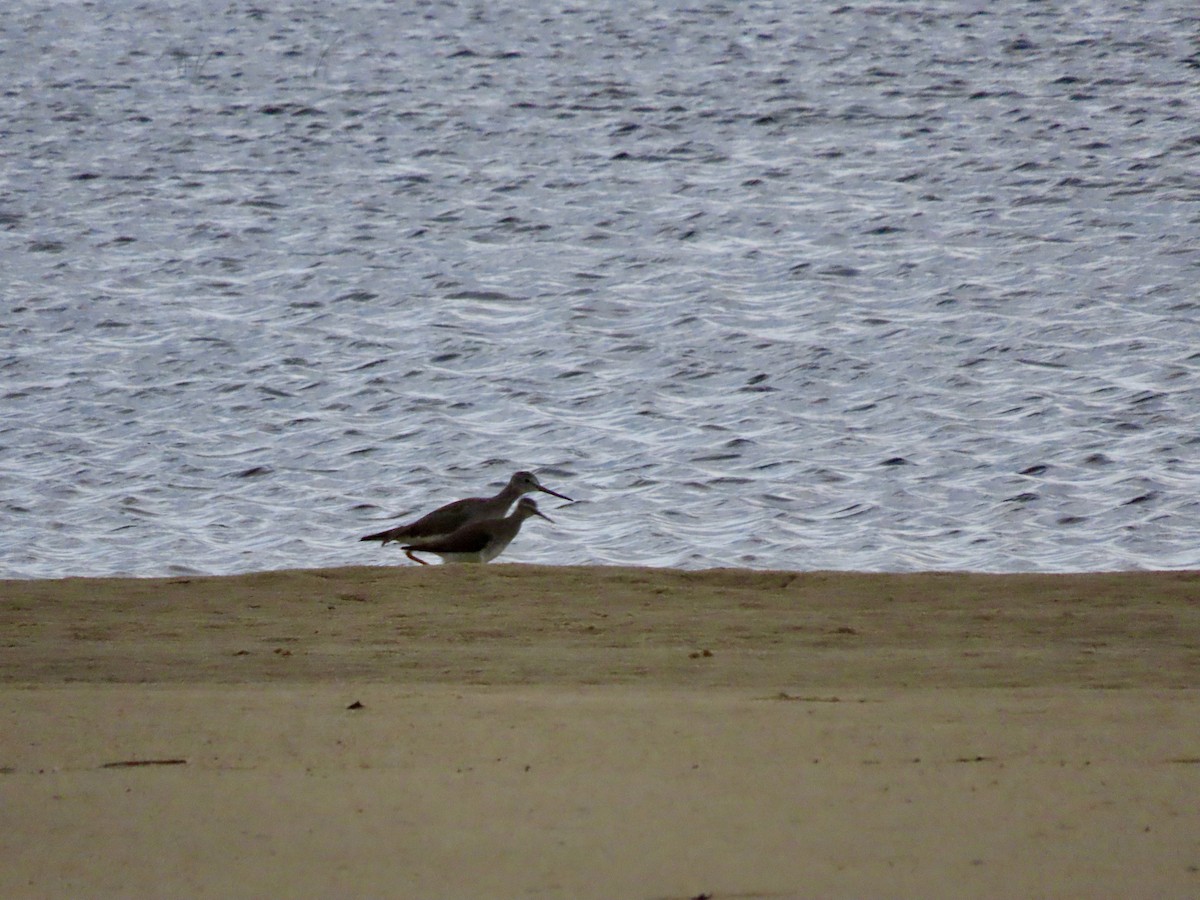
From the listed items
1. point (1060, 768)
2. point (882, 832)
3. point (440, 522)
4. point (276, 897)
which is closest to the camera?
point (276, 897)

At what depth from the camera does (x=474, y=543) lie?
882cm

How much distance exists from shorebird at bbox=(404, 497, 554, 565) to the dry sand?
4.39ft

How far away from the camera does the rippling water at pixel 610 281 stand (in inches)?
410

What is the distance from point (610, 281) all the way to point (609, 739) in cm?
1144

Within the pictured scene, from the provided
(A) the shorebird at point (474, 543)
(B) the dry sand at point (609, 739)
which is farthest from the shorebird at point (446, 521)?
(B) the dry sand at point (609, 739)

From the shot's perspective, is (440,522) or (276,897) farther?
(440,522)

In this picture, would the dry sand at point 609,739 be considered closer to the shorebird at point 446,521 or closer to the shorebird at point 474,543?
the shorebird at point 474,543

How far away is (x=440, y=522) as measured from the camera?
914 cm

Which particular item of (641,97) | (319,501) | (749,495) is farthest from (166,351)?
(641,97)

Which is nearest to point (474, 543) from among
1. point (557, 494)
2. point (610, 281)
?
point (557, 494)

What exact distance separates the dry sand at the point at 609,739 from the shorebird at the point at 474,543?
1.34m

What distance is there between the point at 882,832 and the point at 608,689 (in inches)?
68.3

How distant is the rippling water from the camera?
10.4 meters

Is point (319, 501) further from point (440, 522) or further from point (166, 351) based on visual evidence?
point (166, 351)
